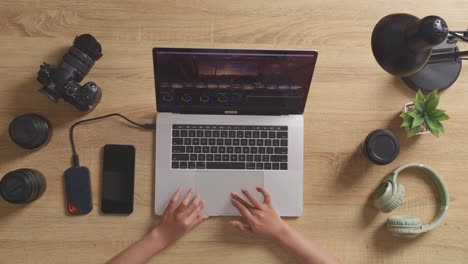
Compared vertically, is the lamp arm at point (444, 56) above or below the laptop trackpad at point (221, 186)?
above

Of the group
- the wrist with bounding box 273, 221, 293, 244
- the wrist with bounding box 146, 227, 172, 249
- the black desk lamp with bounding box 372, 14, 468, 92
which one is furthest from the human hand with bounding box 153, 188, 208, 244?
the black desk lamp with bounding box 372, 14, 468, 92

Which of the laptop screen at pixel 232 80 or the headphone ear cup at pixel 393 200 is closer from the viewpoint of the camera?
the laptop screen at pixel 232 80

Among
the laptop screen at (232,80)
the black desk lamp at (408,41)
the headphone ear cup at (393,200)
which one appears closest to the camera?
the black desk lamp at (408,41)

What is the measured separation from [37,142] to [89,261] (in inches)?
12.2

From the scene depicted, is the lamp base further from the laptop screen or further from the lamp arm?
the laptop screen

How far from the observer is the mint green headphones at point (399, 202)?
0.96 m

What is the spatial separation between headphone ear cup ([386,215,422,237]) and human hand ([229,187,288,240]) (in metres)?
0.25

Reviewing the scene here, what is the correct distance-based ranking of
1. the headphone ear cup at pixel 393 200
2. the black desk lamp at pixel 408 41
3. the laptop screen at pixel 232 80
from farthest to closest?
the headphone ear cup at pixel 393 200 < the laptop screen at pixel 232 80 < the black desk lamp at pixel 408 41

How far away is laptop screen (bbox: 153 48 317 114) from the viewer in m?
0.85

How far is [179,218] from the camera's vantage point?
3.17 ft

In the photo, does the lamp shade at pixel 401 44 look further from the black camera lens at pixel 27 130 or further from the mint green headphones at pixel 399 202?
the black camera lens at pixel 27 130

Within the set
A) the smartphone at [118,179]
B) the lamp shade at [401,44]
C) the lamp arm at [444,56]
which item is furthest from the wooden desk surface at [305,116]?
the lamp shade at [401,44]

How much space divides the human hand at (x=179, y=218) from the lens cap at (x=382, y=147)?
422 mm

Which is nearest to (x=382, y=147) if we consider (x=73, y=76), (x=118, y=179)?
(x=118, y=179)
